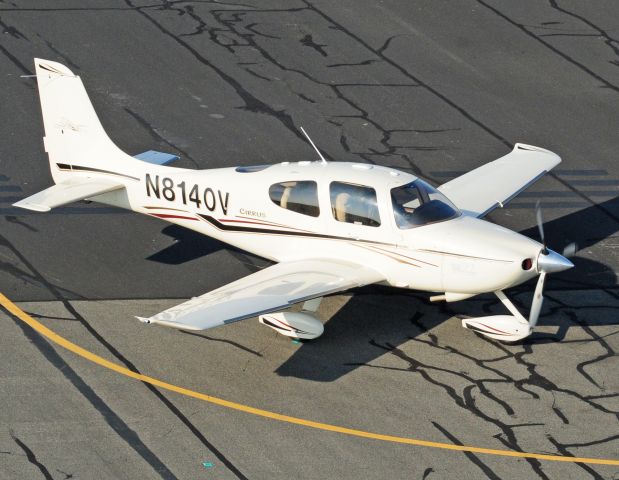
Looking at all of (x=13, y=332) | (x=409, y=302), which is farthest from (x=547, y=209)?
(x=13, y=332)

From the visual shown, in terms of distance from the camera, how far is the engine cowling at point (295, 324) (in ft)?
59.9

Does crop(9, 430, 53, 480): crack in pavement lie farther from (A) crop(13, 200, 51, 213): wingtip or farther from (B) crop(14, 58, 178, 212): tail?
(B) crop(14, 58, 178, 212): tail

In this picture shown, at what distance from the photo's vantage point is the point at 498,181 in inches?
859

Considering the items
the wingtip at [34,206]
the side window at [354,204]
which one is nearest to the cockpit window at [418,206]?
the side window at [354,204]

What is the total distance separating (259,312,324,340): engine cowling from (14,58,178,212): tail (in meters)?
4.02

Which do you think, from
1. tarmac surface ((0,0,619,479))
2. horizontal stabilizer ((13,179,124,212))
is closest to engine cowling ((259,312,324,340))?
tarmac surface ((0,0,619,479))

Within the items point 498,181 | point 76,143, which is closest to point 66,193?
point 76,143

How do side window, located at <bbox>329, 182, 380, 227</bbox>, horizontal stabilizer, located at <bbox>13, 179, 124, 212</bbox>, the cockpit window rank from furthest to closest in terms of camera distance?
horizontal stabilizer, located at <bbox>13, 179, 124, 212</bbox>
side window, located at <bbox>329, 182, 380, 227</bbox>
the cockpit window

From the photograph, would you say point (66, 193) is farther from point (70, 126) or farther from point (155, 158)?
point (155, 158)

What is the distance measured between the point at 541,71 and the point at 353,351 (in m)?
13.4

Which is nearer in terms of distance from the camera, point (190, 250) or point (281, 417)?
point (281, 417)

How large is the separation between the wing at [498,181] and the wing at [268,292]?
10.3ft

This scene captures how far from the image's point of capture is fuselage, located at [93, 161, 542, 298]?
59.5 feet

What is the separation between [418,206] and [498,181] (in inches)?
145
